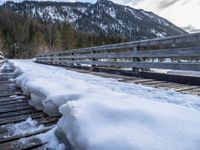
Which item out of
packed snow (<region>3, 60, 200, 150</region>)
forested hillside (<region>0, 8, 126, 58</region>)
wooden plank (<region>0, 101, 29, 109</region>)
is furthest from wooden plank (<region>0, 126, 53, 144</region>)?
forested hillside (<region>0, 8, 126, 58</region>)

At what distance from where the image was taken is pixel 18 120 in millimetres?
2836

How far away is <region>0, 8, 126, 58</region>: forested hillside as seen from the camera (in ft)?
Answer: 234

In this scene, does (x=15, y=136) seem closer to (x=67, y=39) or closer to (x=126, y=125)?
(x=126, y=125)

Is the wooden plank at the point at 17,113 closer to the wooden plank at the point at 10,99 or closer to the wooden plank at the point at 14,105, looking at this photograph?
the wooden plank at the point at 14,105

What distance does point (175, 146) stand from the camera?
1.41 metres

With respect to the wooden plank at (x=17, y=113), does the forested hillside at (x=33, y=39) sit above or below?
above

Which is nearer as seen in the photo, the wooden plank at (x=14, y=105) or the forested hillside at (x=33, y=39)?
the wooden plank at (x=14, y=105)

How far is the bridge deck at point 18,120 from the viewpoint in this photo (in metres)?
2.16

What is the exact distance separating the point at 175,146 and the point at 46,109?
183cm

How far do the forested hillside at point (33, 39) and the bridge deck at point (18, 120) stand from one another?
215 feet

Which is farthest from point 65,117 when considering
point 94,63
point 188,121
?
point 94,63

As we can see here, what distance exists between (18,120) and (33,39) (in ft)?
253

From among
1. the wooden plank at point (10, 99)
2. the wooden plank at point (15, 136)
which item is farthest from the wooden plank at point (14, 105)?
the wooden plank at point (15, 136)

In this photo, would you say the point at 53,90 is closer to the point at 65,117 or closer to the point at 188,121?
the point at 65,117
